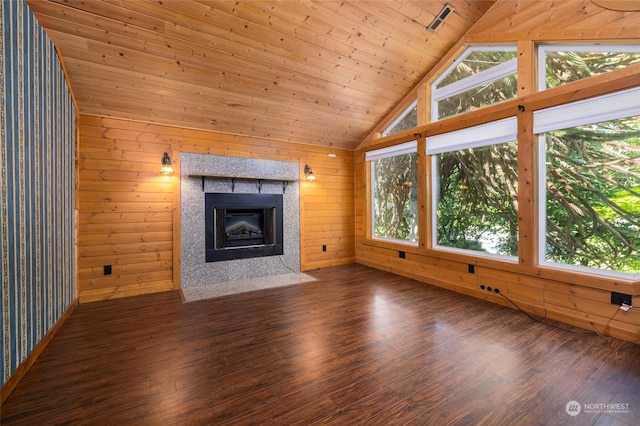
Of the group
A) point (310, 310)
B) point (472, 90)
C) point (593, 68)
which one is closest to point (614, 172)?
point (593, 68)

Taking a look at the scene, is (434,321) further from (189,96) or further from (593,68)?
(189,96)

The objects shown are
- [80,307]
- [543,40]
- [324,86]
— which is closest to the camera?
[543,40]

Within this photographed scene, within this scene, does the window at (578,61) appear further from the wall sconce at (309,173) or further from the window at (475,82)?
the wall sconce at (309,173)

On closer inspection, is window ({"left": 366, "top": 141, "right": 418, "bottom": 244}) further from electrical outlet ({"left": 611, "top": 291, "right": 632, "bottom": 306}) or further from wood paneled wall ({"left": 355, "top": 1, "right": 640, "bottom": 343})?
electrical outlet ({"left": 611, "top": 291, "right": 632, "bottom": 306})

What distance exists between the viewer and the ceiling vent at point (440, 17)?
9.93ft

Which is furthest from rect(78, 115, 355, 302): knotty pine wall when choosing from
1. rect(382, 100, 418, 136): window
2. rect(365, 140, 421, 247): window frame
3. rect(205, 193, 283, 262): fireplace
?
rect(382, 100, 418, 136): window

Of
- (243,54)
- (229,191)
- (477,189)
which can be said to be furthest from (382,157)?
(243,54)

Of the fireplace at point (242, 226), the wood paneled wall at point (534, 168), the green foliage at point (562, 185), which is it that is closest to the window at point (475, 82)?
the green foliage at point (562, 185)

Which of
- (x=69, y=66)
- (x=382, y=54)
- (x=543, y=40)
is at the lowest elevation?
(x=69, y=66)

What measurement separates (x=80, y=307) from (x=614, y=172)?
18.8 ft

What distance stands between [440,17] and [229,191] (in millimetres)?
3578

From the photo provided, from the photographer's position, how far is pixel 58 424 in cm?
143

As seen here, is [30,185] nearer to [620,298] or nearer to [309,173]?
[309,173]

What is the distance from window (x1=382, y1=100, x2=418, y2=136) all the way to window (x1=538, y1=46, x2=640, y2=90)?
1604mm
